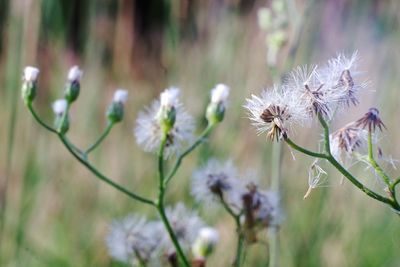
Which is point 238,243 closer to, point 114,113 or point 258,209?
point 258,209

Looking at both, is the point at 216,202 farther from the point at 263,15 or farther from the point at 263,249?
the point at 263,249

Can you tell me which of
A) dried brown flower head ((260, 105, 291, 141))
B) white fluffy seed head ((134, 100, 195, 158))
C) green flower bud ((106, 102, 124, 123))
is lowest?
dried brown flower head ((260, 105, 291, 141))

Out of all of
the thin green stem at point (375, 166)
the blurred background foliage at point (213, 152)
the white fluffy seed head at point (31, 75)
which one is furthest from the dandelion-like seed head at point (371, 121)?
the blurred background foliage at point (213, 152)

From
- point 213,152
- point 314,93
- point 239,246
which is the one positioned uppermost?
point 213,152

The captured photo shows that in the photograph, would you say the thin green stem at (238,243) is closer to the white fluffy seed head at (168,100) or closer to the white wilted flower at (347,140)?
the white fluffy seed head at (168,100)

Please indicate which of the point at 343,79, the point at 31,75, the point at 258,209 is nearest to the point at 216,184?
the point at 258,209

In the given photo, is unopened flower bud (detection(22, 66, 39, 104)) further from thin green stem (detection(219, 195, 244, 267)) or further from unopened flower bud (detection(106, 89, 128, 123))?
thin green stem (detection(219, 195, 244, 267))

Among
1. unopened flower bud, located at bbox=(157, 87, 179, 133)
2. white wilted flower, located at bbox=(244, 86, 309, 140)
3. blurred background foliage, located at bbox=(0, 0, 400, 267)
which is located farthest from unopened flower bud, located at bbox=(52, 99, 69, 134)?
blurred background foliage, located at bbox=(0, 0, 400, 267)
